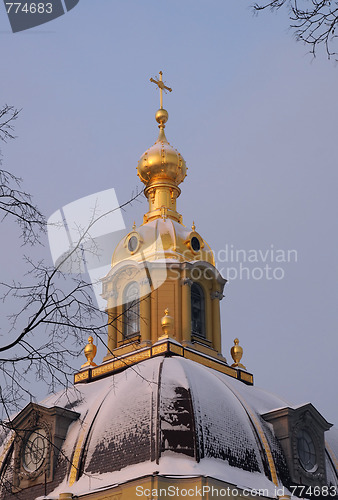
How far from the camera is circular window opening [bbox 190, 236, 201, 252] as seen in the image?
30.0 meters

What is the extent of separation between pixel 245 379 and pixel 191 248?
4.99 metres

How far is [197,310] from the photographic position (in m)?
29.2

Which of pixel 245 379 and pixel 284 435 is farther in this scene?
pixel 245 379

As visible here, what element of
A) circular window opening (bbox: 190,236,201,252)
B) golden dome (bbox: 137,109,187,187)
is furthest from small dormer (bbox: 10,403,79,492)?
golden dome (bbox: 137,109,187,187)

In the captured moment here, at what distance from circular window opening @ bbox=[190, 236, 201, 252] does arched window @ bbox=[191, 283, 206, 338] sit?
56.2 inches

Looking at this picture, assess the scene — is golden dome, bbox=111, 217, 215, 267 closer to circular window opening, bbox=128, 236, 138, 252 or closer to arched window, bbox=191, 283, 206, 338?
circular window opening, bbox=128, 236, 138, 252

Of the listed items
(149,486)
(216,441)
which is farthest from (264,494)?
(149,486)

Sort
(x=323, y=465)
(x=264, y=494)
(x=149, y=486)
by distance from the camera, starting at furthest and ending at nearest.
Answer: (x=323, y=465), (x=264, y=494), (x=149, y=486)

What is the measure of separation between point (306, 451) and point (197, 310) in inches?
275

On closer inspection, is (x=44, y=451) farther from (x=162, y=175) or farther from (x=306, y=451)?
(x=162, y=175)

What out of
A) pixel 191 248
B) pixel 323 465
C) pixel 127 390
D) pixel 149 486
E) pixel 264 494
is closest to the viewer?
pixel 149 486

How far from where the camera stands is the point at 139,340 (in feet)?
90.1

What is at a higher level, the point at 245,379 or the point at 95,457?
the point at 245,379

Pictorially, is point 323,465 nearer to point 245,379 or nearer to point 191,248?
point 245,379
